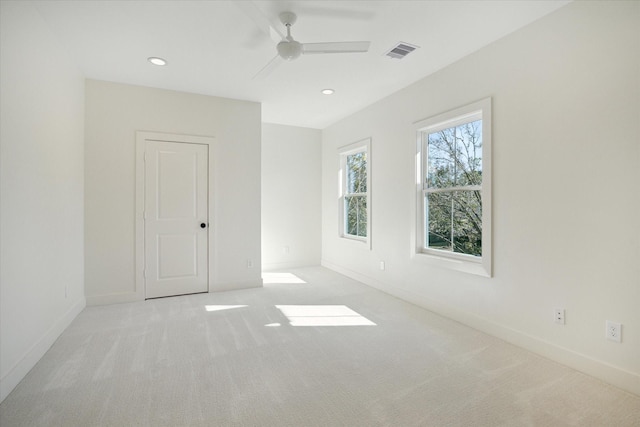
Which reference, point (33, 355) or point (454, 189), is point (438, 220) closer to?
point (454, 189)

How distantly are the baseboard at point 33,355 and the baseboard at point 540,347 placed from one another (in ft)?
11.5

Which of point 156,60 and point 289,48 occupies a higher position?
point 156,60

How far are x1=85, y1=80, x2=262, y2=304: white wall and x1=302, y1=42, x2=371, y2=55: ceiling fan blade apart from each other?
2.27 m

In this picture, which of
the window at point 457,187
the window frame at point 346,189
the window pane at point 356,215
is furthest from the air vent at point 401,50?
the window pane at point 356,215

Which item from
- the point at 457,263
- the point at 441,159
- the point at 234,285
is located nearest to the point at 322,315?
the point at 457,263

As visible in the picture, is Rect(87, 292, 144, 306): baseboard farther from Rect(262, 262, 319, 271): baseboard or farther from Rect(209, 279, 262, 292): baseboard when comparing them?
Rect(262, 262, 319, 271): baseboard

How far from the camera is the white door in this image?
13.1ft

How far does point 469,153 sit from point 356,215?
7.82 ft

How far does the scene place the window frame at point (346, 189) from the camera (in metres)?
4.66

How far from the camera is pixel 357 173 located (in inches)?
208

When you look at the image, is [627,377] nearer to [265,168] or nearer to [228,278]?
[228,278]

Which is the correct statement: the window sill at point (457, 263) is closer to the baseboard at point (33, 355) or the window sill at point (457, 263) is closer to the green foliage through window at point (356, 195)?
the green foliage through window at point (356, 195)

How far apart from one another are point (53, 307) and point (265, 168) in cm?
366

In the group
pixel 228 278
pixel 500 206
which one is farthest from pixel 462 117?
pixel 228 278
